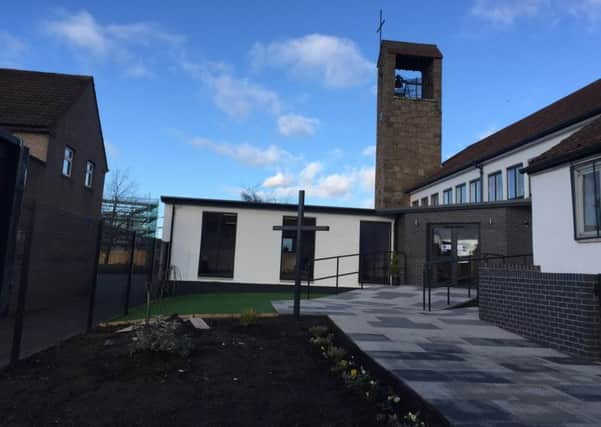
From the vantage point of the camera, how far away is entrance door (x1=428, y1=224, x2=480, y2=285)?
12977 mm

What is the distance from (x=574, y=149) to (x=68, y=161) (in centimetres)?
1416

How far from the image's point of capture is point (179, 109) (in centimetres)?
1373

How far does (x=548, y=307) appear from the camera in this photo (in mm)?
6031

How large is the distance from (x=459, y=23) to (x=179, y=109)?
9.05 m

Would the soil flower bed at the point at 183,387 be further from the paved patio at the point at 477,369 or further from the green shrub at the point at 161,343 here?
the paved patio at the point at 477,369

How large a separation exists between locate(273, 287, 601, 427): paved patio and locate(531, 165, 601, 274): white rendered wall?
5.39 ft

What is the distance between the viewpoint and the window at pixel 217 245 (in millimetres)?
14109

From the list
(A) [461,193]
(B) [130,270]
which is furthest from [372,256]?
(B) [130,270]

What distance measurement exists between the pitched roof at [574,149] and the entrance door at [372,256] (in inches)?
286

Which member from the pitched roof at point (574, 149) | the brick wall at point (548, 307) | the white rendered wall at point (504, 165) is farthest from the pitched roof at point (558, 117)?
the brick wall at point (548, 307)

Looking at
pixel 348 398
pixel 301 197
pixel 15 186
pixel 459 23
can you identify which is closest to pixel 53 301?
pixel 301 197

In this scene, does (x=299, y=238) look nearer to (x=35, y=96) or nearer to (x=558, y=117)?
(x=35, y=96)

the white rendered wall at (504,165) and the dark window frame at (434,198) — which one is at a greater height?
the white rendered wall at (504,165)

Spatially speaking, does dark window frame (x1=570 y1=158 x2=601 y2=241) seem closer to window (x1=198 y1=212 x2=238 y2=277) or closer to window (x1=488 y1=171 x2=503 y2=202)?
window (x1=488 y1=171 x2=503 y2=202)
